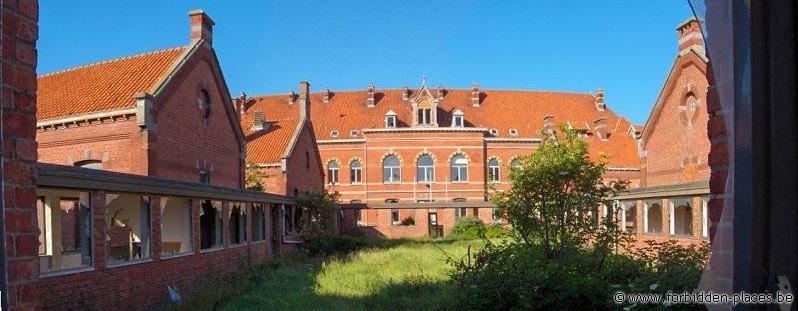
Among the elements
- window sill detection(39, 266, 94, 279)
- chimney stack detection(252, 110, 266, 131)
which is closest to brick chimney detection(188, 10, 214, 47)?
window sill detection(39, 266, 94, 279)

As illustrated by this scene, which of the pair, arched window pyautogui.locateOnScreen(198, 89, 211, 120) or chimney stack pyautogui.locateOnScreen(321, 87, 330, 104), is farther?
chimney stack pyautogui.locateOnScreen(321, 87, 330, 104)

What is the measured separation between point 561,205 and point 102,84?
56.9 feet

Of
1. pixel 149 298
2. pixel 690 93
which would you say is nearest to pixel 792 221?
pixel 149 298

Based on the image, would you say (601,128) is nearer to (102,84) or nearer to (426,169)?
(426,169)

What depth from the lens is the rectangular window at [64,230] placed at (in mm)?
11328

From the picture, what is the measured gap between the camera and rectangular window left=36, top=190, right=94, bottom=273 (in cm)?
1133

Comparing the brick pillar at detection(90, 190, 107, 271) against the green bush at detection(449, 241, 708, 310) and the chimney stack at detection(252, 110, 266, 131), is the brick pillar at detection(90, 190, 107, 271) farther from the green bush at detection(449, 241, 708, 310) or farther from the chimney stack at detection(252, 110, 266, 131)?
the chimney stack at detection(252, 110, 266, 131)

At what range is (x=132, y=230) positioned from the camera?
13.6 m

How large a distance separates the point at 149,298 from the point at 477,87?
43.3 metres

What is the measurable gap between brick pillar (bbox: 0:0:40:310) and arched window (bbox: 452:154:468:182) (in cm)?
4559

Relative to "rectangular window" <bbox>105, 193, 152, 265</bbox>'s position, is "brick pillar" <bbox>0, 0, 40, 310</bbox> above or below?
above

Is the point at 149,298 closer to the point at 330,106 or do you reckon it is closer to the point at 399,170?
the point at 399,170

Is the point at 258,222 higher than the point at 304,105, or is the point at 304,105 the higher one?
the point at 304,105

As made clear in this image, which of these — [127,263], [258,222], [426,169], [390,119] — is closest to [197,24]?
[258,222]
